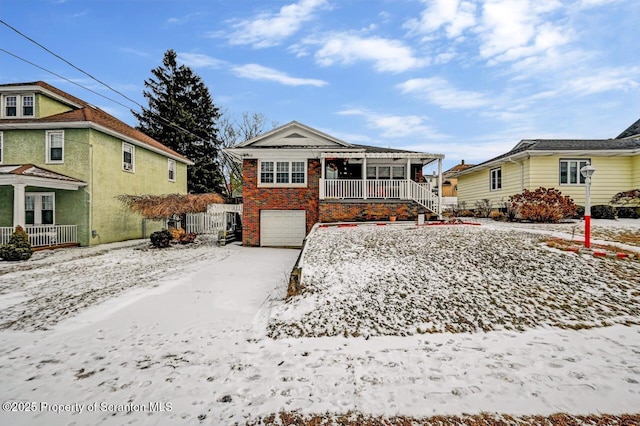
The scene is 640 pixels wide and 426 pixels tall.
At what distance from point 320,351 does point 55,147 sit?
17.9 metres

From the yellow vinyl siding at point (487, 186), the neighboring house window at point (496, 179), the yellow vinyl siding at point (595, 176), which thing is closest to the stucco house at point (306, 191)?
the yellow vinyl siding at point (487, 186)

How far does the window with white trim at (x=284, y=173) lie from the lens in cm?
1540

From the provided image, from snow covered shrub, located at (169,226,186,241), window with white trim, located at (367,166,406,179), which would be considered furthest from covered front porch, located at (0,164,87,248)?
window with white trim, located at (367,166,406,179)

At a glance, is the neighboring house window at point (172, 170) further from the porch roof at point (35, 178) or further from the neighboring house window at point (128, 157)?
the porch roof at point (35, 178)

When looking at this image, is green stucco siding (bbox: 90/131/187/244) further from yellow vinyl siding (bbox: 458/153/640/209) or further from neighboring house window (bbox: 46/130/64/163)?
yellow vinyl siding (bbox: 458/153/640/209)

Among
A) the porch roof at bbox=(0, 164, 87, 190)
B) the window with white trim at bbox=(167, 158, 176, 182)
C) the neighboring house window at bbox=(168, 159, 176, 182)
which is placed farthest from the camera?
the neighboring house window at bbox=(168, 159, 176, 182)

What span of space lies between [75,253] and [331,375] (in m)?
13.8

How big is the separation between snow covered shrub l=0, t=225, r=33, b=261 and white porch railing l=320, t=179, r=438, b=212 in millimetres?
11823

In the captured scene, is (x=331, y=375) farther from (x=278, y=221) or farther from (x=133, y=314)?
(x=278, y=221)

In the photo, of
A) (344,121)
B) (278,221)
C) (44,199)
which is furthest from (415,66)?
(44,199)

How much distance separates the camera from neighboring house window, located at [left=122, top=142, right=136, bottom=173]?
57.5ft

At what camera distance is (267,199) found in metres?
15.3

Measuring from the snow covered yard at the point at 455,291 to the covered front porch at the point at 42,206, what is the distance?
12949 millimetres

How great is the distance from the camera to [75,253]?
41.9 feet
